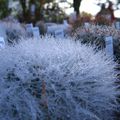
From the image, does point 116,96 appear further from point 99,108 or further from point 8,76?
point 8,76

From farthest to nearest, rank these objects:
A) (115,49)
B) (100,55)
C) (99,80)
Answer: (115,49) < (100,55) < (99,80)

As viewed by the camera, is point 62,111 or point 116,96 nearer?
point 62,111

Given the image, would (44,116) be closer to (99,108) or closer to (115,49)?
(99,108)

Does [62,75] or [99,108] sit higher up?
[62,75]

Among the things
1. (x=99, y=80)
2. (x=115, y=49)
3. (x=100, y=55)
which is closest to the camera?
(x=99, y=80)

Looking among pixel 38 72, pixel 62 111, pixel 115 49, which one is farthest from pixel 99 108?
pixel 115 49

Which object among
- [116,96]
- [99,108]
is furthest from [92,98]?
[116,96]
